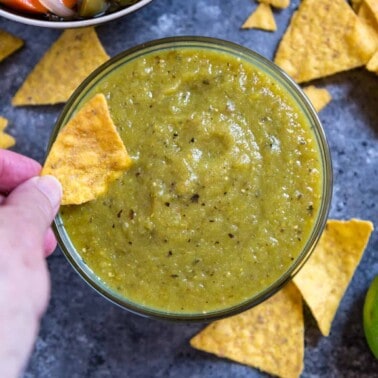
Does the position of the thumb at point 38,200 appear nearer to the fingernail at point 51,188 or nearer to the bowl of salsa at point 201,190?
the fingernail at point 51,188

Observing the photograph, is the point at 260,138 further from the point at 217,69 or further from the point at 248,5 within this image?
the point at 248,5

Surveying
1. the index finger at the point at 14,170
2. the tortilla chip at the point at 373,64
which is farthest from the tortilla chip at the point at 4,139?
the tortilla chip at the point at 373,64

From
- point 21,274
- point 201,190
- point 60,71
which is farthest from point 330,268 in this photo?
point 21,274

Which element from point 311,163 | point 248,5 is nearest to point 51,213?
point 311,163

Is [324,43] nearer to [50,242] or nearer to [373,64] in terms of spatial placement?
[373,64]

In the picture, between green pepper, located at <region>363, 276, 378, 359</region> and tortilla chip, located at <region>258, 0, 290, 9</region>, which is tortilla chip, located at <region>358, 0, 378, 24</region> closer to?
tortilla chip, located at <region>258, 0, 290, 9</region>

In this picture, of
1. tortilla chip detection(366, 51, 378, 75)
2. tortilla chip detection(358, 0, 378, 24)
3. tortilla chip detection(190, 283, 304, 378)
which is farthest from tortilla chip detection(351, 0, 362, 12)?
tortilla chip detection(190, 283, 304, 378)
